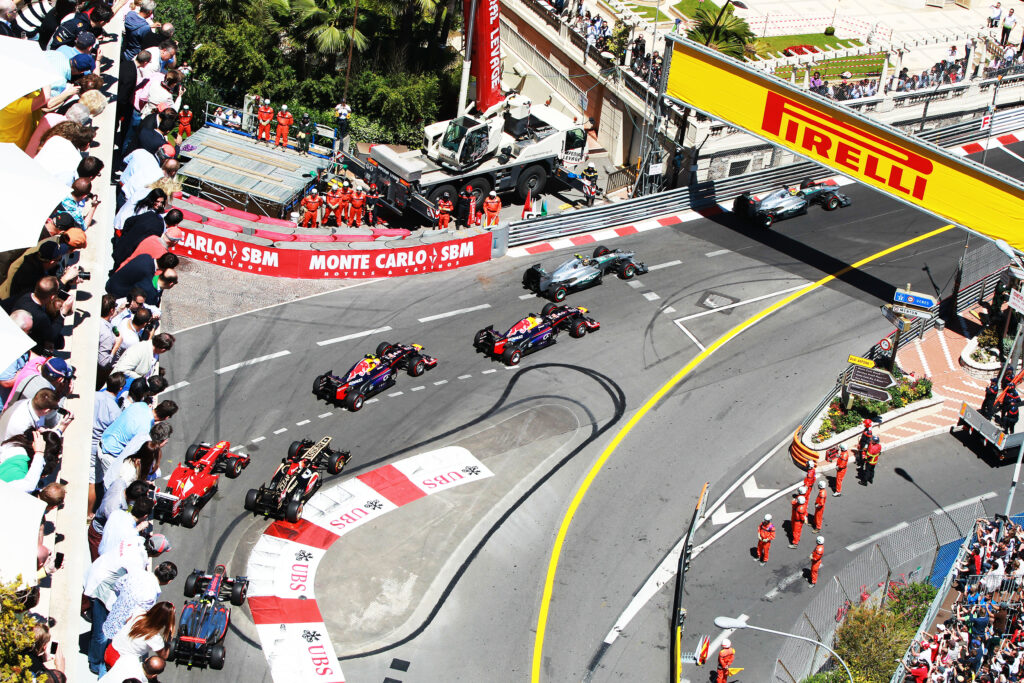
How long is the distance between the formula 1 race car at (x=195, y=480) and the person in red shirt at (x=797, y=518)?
12184mm

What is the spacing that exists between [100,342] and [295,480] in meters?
5.39

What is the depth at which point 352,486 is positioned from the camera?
2462 cm

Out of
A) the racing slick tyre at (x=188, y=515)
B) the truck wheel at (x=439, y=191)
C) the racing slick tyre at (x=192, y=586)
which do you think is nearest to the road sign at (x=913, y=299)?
the truck wheel at (x=439, y=191)

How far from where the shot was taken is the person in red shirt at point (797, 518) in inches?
961

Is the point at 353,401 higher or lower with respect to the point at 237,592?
higher

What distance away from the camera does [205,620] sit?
1984 centimetres

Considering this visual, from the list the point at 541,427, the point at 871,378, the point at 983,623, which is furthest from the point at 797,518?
the point at 541,427

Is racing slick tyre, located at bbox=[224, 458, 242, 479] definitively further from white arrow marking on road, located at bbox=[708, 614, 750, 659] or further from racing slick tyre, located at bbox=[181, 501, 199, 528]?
white arrow marking on road, located at bbox=[708, 614, 750, 659]

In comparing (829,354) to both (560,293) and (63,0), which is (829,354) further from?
(63,0)

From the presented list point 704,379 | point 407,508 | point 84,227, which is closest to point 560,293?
point 704,379

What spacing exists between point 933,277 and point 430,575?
2099 cm

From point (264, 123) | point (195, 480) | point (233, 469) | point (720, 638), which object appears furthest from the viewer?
point (264, 123)

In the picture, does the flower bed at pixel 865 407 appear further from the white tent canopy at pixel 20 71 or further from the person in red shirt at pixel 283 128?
the person in red shirt at pixel 283 128

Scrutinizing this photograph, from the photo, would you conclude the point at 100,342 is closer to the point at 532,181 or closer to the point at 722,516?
the point at 722,516
